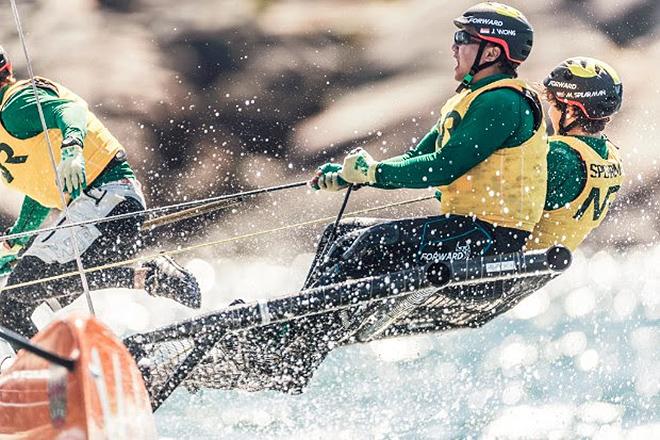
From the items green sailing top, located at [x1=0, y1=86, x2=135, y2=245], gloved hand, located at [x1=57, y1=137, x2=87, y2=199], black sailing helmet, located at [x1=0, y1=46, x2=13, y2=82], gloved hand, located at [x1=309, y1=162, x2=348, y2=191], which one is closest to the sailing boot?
green sailing top, located at [x1=0, y1=86, x2=135, y2=245]

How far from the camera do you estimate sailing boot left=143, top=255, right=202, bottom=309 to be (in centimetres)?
493

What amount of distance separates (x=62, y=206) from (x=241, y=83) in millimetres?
3235

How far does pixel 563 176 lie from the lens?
4391mm

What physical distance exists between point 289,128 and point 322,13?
103 cm

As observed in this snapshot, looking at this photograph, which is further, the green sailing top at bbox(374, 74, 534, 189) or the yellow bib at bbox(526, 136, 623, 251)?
the yellow bib at bbox(526, 136, 623, 251)

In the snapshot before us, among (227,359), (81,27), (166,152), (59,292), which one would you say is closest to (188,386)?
(227,359)

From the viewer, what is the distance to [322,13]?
27.9 ft

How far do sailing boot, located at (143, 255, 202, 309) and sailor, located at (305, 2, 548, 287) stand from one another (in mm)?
874

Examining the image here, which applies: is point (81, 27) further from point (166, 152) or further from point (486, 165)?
point (486, 165)

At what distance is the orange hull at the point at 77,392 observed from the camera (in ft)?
9.89

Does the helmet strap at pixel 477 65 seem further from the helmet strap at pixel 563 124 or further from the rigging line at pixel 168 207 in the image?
the rigging line at pixel 168 207

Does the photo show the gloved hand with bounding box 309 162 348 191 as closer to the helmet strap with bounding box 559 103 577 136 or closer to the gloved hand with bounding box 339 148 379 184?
the gloved hand with bounding box 339 148 379 184

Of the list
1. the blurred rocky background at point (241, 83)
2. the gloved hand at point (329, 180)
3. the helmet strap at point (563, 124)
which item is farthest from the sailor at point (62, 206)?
the blurred rocky background at point (241, 83)

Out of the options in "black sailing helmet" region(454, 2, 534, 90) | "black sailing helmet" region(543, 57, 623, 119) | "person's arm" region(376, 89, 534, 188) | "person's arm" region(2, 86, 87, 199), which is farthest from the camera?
"person's arm" region(2, 86, 87, 199)
